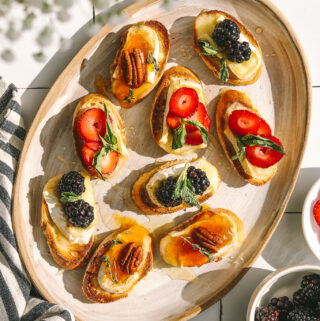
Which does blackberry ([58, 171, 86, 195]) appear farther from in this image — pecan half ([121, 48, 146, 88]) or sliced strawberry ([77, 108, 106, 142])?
pecan half ([121, 48, 146, 88])

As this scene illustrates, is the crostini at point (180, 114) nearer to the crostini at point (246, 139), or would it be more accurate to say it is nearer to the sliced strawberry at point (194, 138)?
the sliced strawberry at point (194, 138)

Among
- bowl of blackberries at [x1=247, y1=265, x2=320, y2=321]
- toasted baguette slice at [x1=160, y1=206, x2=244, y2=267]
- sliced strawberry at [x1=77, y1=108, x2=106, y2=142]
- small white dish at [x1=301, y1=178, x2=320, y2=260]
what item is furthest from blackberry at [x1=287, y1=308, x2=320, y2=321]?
sliced strawberry at [x1=77, y1=108, x2=106, y2=142]

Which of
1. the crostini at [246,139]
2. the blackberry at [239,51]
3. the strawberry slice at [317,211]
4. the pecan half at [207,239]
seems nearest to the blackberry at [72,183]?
the pecan half at [207,239]

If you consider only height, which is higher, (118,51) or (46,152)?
(118,51)

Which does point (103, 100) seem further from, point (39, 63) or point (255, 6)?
point (255, 6)

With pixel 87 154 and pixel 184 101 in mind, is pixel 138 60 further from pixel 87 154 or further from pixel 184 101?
pixel 87 154

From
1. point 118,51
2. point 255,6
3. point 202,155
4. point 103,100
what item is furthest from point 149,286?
point 255,6
